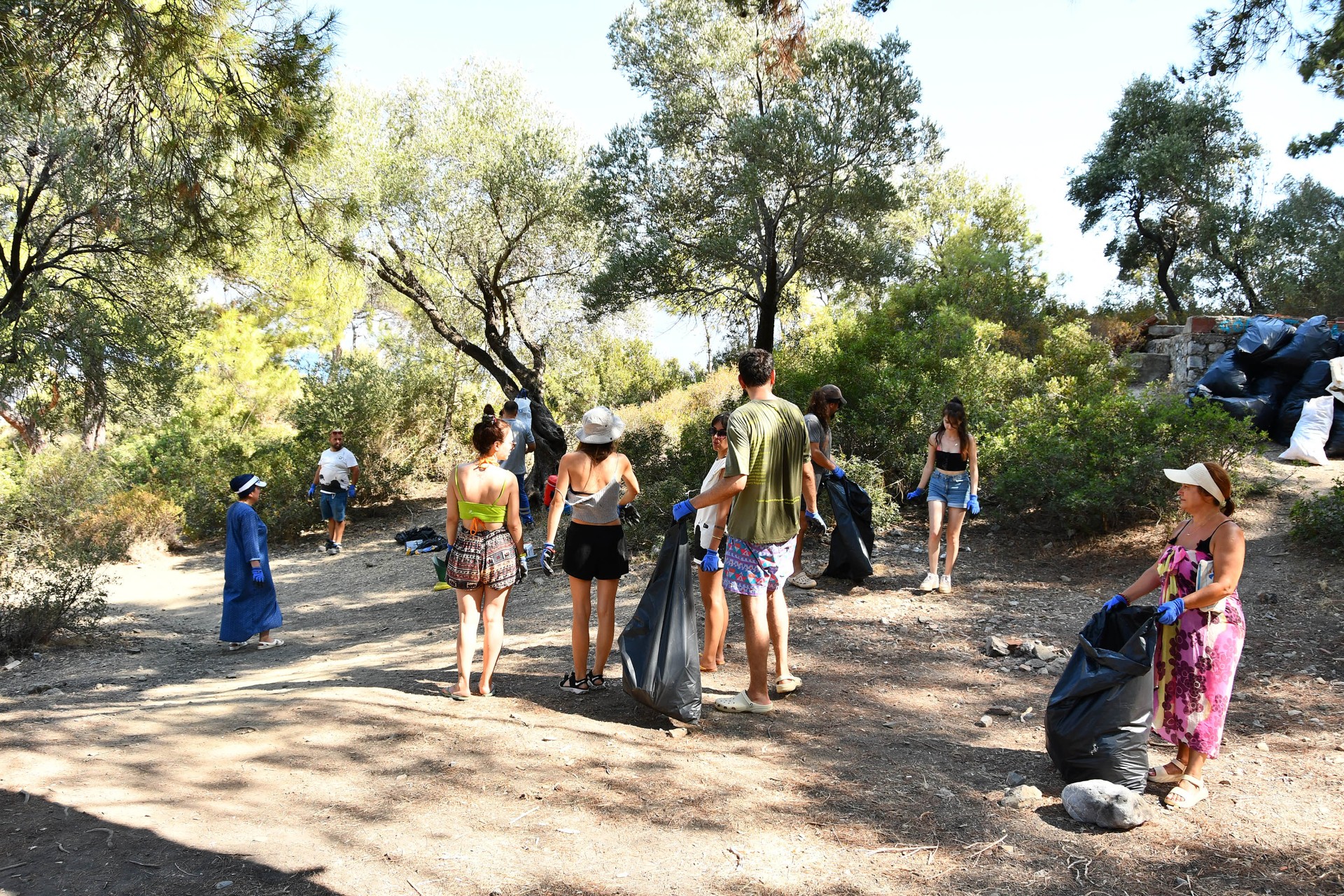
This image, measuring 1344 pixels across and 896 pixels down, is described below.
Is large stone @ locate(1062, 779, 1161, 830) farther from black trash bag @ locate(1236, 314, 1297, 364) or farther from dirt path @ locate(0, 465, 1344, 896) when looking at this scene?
black trash bag @ locate(1236, 314, 1297, 364)

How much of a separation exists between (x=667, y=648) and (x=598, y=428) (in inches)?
Result: 51.2

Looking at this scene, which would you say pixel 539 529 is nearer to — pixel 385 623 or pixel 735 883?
pixel 385 623

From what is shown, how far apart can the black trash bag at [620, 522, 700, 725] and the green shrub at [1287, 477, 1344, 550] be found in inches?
238

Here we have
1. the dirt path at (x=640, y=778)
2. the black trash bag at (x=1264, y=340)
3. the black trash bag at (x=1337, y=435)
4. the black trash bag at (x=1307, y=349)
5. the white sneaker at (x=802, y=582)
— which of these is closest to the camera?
the dirt path at (x=640, y=778)

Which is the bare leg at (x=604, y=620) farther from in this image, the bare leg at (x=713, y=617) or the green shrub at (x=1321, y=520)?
the green shrub at (x=1321, y=520)

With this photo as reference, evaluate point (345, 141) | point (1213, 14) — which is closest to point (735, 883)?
point (1213, 14)

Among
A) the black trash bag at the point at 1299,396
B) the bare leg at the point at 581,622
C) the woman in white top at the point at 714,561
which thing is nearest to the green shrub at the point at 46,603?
the bare leg at the point at 581,622

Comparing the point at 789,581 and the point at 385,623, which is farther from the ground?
the point at 789,581

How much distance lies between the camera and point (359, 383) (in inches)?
628

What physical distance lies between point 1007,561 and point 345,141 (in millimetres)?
10587

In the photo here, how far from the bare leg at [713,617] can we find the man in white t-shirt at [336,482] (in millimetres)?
9154

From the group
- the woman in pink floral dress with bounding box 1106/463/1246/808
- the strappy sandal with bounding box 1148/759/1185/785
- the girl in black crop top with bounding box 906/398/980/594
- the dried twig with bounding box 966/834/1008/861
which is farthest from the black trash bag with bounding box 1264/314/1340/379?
the dried twig with bounding box 966/834/1008/861

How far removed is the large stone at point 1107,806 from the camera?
363 cm

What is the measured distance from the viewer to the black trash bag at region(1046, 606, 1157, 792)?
3789mm
